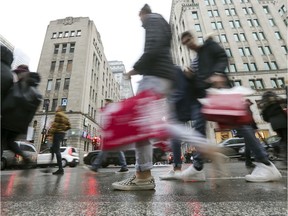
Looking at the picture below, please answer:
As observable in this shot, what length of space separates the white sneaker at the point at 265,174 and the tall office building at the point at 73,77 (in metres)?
29.6

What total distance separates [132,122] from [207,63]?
1159 mm

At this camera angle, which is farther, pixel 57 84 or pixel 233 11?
pixel 233 11

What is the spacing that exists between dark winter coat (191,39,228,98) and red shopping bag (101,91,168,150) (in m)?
0.69

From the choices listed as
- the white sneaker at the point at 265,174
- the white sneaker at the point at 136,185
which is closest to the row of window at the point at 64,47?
the white sneaker at the point at 136,185

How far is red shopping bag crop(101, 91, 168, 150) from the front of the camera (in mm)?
1603

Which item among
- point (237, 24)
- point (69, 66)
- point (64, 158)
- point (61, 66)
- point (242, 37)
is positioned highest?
point (237, 24)

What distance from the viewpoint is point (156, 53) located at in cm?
210

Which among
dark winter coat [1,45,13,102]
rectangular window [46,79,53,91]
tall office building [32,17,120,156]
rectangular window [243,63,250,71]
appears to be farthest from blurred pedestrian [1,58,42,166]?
rectangular window [243,63,250,71]

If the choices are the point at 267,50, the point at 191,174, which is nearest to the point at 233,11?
the point at 267,50

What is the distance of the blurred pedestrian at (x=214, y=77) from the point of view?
1967 millimetres

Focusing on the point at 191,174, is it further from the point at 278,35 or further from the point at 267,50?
the point at 278,35

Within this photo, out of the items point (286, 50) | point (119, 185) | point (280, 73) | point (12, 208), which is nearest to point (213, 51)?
point (119, 185)

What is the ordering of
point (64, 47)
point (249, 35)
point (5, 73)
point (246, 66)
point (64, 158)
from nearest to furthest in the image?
point (5, 73), point (64, 158), point (246, 66), point (249, 35), point (64, 47)

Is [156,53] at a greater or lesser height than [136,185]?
greater
